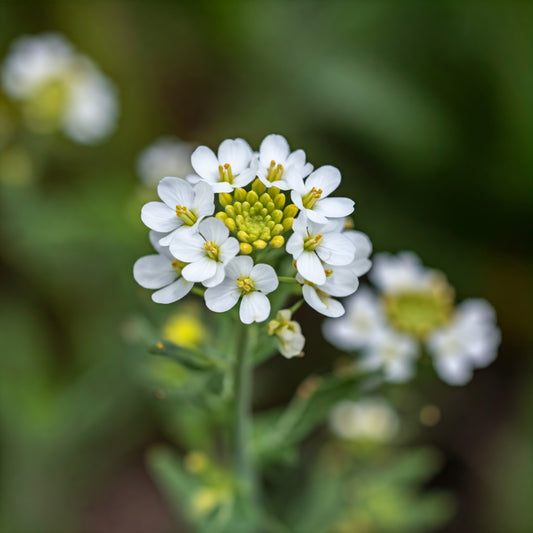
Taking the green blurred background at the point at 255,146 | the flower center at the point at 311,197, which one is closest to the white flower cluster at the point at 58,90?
the green blurred background at the point at 255,146

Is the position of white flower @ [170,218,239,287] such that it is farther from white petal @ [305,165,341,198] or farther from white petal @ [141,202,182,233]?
white petal @ [305,165,341,198]

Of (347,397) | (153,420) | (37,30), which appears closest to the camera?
(347,397)

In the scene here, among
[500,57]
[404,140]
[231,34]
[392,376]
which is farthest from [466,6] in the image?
[392,376]

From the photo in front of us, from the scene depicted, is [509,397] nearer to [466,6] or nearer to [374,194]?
[374,194]

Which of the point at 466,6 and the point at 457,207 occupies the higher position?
the point at 466,6

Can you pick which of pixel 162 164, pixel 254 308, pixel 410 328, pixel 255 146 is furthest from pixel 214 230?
pixel 255 146

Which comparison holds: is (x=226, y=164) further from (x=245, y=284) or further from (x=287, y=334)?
(x=287, y=334)

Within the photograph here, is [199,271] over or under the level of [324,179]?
under
